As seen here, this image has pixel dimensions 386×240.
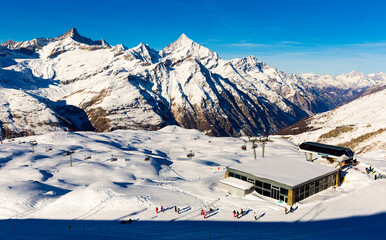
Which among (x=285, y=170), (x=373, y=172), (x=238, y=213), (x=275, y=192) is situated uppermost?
(x=285, y=170)

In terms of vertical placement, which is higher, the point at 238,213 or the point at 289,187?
the point at 289,187

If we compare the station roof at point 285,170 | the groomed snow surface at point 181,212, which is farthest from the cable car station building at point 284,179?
the groomed snow surface at point 181,212

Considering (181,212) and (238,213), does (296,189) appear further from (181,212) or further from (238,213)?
(181,212)

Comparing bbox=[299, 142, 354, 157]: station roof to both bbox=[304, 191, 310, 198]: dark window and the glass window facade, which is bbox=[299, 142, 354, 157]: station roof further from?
bbox=[304, 191, 310, 198]: dark window

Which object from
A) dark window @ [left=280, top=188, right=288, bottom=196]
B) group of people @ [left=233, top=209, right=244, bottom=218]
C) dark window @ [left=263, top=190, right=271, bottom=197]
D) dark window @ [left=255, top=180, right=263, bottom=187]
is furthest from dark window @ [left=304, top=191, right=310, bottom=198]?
group of people @ [left=233, top=209, right=244, bottom=218]

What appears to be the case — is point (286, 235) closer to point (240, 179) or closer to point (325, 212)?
point (325, 212)

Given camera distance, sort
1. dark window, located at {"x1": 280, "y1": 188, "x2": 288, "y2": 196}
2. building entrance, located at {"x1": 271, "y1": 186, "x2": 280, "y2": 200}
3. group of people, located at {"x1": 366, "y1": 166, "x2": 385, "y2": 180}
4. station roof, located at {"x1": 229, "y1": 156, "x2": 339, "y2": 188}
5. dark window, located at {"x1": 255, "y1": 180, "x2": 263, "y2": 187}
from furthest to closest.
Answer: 1. group of people, located at {"x1": 366, "y1": 166, "x2": 385, "y2": 180}
2. dark window, located at {"x1": 255, "y1": 180, "x2": 263, "y2": 187}
3. station roof, located at {"x1": 229, "y1": 156, "x2": 339, "y2": 188}
4. building entrance, located at {"x1": 271, "y1": 186, "x2": 280, "y2": 200}
5. dark window, located at {"x1": 280, "y1": 188, "x2": 288, "y2": 196}

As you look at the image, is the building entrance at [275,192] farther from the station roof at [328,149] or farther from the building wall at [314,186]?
the station roof at [328,149]

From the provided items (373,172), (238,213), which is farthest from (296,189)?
(373,172)

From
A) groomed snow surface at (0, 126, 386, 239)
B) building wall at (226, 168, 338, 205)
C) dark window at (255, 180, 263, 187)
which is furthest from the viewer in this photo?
dark window at (255, 180, 263, 187)
